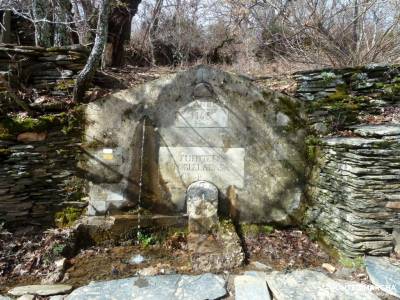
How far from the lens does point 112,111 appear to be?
424 centimetres

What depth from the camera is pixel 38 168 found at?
159 inches

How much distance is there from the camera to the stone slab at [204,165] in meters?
4.35

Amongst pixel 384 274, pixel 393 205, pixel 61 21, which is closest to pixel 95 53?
pixel 61 21

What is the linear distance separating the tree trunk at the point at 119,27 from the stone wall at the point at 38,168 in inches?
138

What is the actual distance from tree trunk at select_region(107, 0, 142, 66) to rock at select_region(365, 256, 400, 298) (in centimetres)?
627

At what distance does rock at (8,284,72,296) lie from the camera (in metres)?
3.09

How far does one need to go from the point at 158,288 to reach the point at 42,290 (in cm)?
114

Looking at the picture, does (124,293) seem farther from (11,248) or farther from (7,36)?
(7,36)

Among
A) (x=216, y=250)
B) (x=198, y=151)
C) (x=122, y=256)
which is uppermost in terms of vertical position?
(x=198, y=151)

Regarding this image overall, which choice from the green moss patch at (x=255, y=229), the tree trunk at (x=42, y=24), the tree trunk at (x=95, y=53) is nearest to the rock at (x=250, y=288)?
the green moss patch at (x=255, y=229)

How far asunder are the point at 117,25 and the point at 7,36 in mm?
2233

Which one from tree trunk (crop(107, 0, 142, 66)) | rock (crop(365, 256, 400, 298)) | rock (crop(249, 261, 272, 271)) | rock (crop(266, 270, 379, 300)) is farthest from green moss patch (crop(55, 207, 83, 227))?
tree trunk (crop(107, 0, 142, 66))

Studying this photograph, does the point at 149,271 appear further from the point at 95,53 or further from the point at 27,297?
the point at 95,53

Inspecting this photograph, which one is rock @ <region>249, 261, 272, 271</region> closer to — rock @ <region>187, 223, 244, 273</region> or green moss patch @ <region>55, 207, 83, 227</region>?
rock @ <region>187, 223, 244, 273</region>
